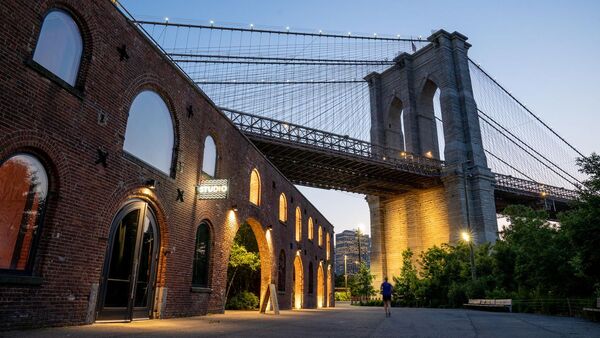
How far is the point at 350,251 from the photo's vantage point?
17188cm

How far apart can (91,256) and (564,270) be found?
16946mm

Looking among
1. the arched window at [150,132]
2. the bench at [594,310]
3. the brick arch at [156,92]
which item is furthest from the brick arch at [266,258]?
the bench at [594,310]

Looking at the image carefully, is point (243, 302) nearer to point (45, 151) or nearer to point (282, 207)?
point (282, 207)

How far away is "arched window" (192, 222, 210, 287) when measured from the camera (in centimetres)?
1221

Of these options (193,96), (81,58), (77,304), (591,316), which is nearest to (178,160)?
(193,96)

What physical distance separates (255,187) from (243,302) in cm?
631

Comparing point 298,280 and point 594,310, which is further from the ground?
point 298,280

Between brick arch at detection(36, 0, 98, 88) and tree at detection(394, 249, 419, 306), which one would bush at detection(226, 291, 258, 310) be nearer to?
brick arch at detection(36, 0, 98, 88)

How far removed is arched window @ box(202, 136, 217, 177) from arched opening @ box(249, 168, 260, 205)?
126 inches

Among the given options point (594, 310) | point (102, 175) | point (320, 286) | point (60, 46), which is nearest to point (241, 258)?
point (102, 175)

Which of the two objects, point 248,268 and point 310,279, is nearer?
point 248,268

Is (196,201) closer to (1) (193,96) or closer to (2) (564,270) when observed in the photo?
(1) (193,96)

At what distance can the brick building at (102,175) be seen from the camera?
6629 mm

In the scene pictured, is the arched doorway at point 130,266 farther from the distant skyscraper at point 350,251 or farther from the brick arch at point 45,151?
the distant skyscraper at point 350,251
